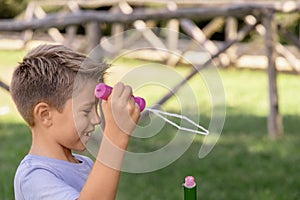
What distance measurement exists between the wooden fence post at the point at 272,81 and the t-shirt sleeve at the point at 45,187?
20.0 feet

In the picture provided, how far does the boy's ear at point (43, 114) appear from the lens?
6.93ft

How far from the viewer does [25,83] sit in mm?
2129

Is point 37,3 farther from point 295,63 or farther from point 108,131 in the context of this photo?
point 108,131

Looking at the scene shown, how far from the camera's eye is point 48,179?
2.06m

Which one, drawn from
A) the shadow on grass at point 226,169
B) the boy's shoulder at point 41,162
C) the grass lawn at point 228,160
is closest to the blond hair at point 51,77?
the boy's shoulder at point 41,162

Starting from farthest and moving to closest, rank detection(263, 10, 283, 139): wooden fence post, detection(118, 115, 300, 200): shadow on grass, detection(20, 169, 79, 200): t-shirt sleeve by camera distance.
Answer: detection(263, 10, 283, 139): wooden fence post, detection(118, 115, 300, 200): shadow on grass, detection(20, 169, 79, 200): t-shirt sleeve

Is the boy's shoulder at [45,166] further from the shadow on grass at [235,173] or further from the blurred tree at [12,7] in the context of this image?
the blurred tree at [12,7]

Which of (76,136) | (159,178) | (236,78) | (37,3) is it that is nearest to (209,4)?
(236,78)

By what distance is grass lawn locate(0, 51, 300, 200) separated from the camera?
5898 millimetres

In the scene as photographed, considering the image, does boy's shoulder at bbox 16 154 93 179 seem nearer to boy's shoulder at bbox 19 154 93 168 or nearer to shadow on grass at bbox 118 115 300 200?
boy's shoulder at bbox 19 154 93 168

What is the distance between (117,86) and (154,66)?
0.17 metres

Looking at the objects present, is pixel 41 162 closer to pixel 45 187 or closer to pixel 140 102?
pixel 45 187

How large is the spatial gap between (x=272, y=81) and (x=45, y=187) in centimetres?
621

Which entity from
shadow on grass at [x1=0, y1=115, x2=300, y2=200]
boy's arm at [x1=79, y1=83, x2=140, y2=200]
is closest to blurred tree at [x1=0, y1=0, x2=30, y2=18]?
shadow on grass at [x1=0, y1=115, x2=300, y2=200]
